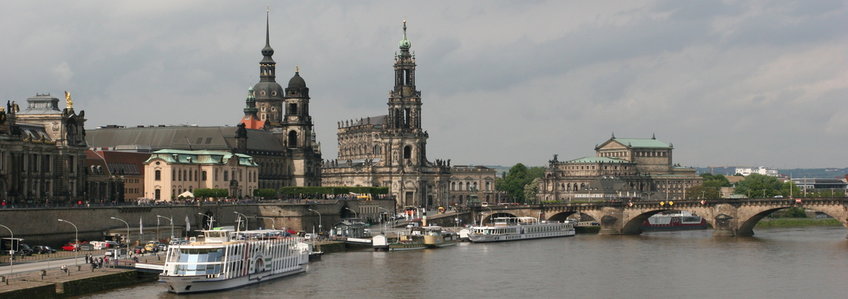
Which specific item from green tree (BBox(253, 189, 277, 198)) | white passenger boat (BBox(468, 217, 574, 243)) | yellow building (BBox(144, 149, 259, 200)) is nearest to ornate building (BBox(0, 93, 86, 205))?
yellow building (BBox(144, 149, 259, 200))

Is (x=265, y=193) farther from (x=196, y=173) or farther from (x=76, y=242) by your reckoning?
(x=76, y=242)

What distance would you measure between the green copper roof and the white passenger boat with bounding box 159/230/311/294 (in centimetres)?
5425

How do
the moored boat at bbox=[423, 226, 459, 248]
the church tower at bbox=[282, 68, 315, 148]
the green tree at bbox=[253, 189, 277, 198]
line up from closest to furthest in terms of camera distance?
the moored boat at bbox=[423, 226, 459, 248] → the green tree at bbox=[253, 189, 277, 198] → the church tower at bbox=[282, 68, 315, 148]

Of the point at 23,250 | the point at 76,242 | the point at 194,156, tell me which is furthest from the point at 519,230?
the point at 23,250

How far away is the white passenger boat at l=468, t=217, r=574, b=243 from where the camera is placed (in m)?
144

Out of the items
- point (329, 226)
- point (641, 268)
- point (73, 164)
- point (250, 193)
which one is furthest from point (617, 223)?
point (73, 164)

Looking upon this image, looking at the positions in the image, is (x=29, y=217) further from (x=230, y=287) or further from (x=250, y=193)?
(x=250, y=193)

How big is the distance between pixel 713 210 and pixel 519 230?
24.6 meters

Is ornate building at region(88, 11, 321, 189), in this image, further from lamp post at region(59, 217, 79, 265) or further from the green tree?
lamp post at region(59, 217, 79, 265)

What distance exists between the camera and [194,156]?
151 metres

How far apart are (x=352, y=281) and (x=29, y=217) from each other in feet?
95.1

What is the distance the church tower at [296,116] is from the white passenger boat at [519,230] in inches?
1444

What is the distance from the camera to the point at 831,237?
491 feet

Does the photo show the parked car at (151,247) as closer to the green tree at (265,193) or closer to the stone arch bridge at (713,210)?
the green tree at (265,193)
